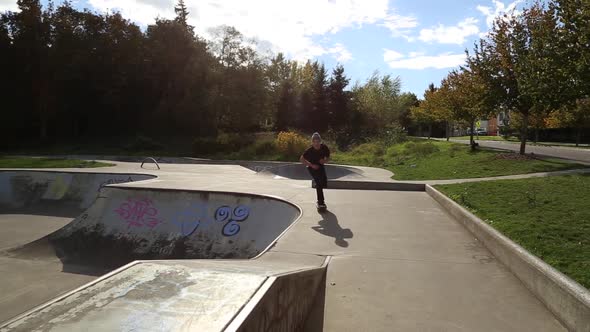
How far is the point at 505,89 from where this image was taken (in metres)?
18.8

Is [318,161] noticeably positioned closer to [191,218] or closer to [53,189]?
[191,218]

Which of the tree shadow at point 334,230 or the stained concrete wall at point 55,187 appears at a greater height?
the tree shadow at point 334,230

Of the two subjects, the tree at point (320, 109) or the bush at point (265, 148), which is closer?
the bush at point (265, 148)

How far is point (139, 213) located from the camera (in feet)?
32.0

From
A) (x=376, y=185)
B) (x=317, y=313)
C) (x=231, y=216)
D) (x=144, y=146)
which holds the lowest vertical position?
(x=231, y=216)

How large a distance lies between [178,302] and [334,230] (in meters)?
4.35

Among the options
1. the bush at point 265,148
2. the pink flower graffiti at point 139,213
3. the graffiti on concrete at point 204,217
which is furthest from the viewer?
the bush at point 265,148

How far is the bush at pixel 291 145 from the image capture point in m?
24.9

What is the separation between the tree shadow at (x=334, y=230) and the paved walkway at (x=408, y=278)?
16mm

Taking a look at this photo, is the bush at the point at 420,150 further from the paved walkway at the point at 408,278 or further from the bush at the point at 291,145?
the paved walkway at the point at 408,278

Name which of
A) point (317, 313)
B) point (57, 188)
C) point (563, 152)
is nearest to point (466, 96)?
point (563, 152)

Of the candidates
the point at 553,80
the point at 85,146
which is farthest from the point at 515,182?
the point at 85,146

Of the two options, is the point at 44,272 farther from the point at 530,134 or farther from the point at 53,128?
the point at 530,134

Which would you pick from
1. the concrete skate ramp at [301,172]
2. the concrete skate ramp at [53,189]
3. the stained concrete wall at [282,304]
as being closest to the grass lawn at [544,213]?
the stained concrete wall at [282,304]
